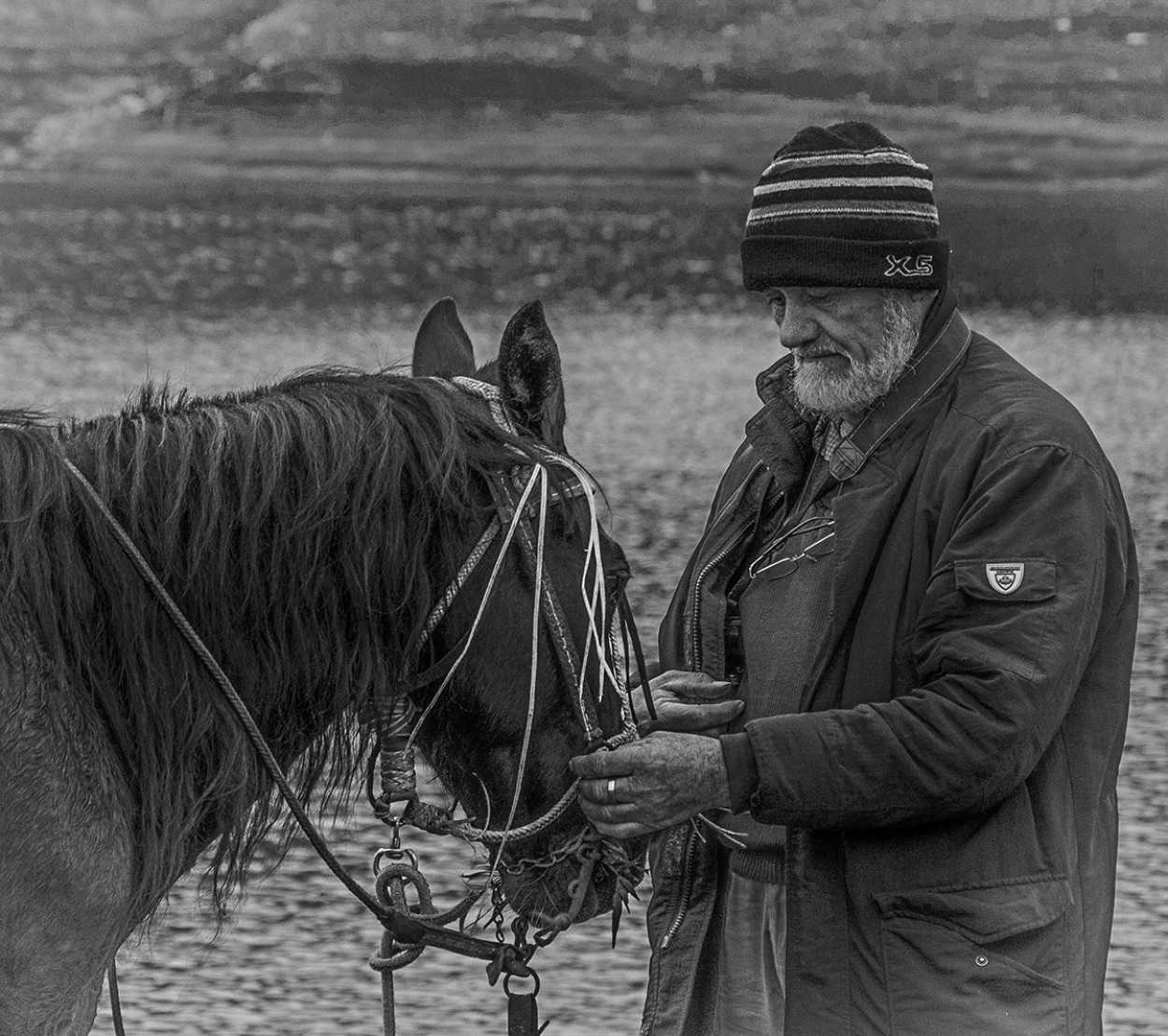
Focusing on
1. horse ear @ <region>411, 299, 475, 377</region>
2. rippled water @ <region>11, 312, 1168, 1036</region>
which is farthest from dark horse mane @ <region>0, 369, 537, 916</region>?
rippled water @ <region>11, 312, 1168, 1036</region>

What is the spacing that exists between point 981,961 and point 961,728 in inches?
12.7

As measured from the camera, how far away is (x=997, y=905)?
7.83 ft

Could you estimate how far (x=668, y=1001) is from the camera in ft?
9.19

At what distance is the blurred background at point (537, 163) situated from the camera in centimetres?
1811

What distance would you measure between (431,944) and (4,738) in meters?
0.74

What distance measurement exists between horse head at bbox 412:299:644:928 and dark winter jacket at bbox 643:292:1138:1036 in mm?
240

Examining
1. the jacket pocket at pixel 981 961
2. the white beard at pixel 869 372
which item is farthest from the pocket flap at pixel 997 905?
the white beard at pixel 869 372

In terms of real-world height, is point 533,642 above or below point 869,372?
below

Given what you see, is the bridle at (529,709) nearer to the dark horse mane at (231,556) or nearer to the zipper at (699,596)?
the dark horse mane at (231,556)

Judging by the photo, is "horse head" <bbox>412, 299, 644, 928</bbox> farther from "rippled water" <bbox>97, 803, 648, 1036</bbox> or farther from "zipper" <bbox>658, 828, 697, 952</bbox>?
"rippled water" <bbox>97, 803, 648, 1036</bbox>

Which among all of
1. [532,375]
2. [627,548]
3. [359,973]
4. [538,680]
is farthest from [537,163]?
[538,680]

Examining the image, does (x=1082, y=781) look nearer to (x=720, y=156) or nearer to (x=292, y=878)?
(x=292, y=878)

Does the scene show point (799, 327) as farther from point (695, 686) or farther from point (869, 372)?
point (695, 686)

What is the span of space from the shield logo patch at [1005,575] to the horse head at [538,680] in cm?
48
